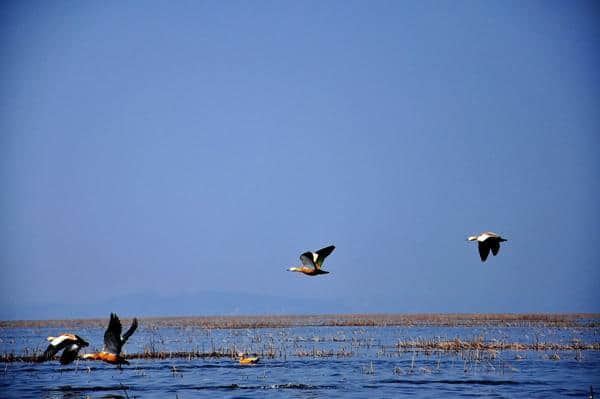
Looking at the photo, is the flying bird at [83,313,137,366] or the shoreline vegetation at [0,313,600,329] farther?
the shoreline vegetation at [0,313,600,329]

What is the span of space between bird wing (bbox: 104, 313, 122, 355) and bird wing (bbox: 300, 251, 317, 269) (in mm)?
4825

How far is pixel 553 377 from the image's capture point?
27.4m

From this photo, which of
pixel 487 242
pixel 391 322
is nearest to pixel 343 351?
pixel 487 242

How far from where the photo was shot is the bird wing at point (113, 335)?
16391 mm

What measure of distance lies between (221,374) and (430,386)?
8902 millimetres

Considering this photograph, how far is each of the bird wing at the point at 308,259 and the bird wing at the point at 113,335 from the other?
4825 mm

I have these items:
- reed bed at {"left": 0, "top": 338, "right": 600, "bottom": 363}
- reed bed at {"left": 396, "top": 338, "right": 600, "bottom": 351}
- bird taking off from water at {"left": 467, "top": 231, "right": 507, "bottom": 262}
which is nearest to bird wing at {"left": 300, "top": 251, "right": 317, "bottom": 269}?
bird taking off from water at {"left": 467, "top": 231, "right": 507, "bottom": 262}

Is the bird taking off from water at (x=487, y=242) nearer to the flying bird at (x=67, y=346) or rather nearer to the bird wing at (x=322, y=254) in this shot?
the bird wing at (x=322, y=254)

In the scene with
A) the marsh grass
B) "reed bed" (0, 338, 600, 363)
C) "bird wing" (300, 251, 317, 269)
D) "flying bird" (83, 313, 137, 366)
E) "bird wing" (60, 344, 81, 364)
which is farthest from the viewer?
the marsh grass

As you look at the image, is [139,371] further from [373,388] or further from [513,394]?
[513,394]

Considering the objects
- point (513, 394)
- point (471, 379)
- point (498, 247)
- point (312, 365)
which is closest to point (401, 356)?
point (312, 365)

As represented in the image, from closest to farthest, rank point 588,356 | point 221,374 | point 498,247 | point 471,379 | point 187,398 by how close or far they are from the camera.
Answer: point 498,247
point 187,398
point 471,379
point 221,374
point 588,356

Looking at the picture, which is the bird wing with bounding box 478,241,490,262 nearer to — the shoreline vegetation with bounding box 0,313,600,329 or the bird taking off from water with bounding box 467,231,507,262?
the bird taking off from water with bounding box 467,231,507,262

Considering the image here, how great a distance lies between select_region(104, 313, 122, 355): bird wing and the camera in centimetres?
1639
